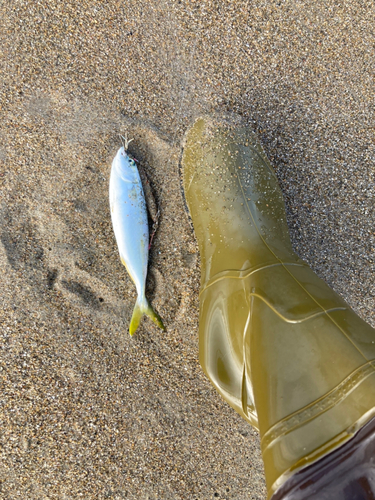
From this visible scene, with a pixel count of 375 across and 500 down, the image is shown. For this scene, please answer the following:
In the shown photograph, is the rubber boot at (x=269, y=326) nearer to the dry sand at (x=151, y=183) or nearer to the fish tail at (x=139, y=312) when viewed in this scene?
the dry sand at (x=151, y=183)

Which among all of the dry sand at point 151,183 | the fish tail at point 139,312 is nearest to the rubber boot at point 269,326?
the dry sand at point 151,183

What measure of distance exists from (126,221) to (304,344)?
48.7 inches

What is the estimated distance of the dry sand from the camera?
200cm

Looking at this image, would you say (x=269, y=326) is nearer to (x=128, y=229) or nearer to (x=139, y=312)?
(x=139, y=312)

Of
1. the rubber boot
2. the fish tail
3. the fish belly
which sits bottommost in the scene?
the fish tail

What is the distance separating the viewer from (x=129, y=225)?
2.00 meters

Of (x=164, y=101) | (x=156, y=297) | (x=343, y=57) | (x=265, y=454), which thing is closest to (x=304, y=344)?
(x=265, y=454)

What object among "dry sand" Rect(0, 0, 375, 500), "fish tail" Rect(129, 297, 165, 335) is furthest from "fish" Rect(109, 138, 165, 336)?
"dry sand" Rect(0, 0, 375, 500)

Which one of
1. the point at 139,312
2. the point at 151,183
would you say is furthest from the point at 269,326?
the point at 151,183

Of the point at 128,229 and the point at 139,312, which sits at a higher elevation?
the point at 128,229

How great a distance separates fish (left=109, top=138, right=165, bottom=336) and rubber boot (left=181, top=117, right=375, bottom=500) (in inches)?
13.8

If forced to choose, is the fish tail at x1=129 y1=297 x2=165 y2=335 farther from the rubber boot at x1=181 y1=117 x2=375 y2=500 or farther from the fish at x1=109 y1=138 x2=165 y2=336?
the rubber boot at x1=181 y1=117 x2=375 y2=500

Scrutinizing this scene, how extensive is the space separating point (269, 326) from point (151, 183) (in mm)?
1226

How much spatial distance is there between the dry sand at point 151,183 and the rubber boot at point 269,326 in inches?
7.6
